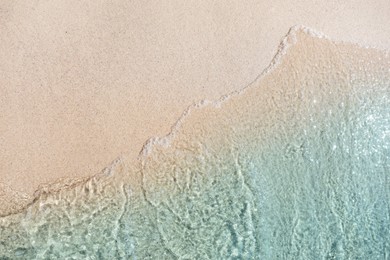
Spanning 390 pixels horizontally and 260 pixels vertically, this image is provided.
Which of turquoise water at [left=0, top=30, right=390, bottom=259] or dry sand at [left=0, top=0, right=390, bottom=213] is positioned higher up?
dry sand at [left=0, top=0, right=390, bottom=213]

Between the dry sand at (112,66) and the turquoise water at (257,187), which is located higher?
the dry sand at (112,66)

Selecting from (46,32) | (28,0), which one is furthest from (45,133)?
(28,0)

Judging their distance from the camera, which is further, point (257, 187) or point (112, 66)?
point (112, 66)

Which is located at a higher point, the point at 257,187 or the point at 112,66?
the point at 112,66
